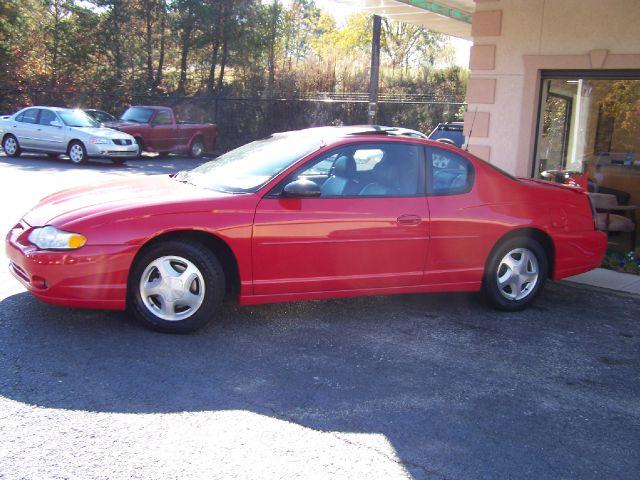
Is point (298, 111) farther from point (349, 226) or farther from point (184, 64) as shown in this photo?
point (349, 226)

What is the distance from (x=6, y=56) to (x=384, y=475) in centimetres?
3044

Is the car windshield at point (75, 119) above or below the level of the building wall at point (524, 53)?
below

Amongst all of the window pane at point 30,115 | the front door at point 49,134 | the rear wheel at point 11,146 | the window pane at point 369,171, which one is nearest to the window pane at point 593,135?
the window pane at point 369,171

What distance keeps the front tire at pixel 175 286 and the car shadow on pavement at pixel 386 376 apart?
0.44 feet

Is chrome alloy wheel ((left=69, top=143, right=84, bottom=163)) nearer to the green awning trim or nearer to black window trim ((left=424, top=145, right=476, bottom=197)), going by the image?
the green awning trim

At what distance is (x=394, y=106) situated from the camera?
23.5m

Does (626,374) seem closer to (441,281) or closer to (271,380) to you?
(441,281)

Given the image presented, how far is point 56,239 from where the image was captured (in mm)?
4641

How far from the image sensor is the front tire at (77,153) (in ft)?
57.7

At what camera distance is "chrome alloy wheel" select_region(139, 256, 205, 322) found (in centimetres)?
481

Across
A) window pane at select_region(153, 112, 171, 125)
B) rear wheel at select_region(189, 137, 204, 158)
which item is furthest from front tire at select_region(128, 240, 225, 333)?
rear wheel at select_region(189, 137, 204, 158)

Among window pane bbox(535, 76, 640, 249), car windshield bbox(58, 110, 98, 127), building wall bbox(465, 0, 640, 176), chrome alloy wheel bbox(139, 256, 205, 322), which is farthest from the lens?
car windshield bbox(58, 110, 98, 127)

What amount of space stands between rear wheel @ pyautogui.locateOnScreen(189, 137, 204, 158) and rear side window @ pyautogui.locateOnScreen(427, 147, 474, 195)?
1675cm

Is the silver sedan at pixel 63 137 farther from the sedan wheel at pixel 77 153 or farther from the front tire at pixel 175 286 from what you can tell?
the front tire at pixel 175 286
